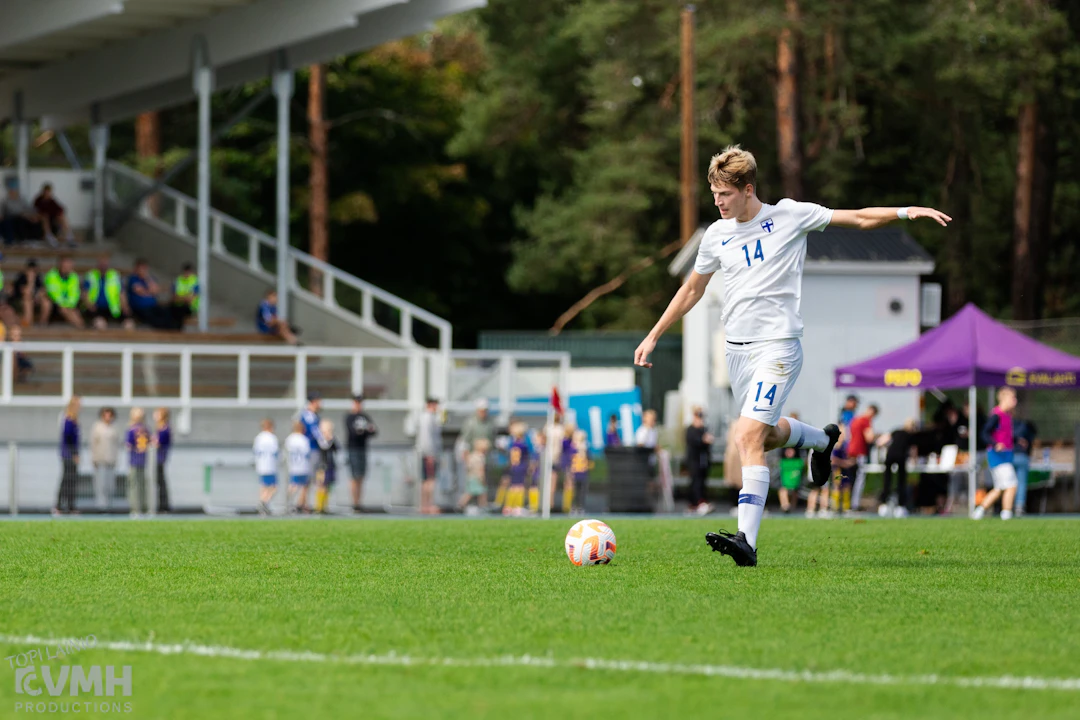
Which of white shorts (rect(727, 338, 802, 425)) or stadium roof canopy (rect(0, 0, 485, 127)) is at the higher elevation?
stadium roof canopy (rect(0, 0, 485, 127))

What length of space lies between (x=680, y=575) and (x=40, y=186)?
30990 mm

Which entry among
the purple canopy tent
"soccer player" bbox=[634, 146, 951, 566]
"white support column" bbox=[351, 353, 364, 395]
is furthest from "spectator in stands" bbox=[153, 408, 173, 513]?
"soccer player" bbox=[634, 146, 951, 566]

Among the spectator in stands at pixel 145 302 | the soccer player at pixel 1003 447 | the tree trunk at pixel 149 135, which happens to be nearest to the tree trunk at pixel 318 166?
the tree trunk at pixel 149 135

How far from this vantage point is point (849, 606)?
8.09m

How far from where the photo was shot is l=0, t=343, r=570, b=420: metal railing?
27.5 meters

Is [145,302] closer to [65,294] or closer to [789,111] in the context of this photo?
[65,294]

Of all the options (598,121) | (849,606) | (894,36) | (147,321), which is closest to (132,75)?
(147,321)

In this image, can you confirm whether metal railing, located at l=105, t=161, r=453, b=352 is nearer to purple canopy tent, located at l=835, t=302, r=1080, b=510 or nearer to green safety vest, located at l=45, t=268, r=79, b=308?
green safety vest, located at l=45, t=268, r=79, b=308

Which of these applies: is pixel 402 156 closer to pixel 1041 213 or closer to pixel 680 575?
pixel 1041 213

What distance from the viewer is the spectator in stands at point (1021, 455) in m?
25.2

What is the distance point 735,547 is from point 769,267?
1.68 metres

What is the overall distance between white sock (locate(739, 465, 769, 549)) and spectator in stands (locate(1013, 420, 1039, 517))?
51.7 ft

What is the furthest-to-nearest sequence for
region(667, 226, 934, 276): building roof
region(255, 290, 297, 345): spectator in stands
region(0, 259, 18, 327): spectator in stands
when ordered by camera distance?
1. region(667, 226, 934, 276): building roof
2. region(255, 290, 297, 345): spectator in stands
3. region(0, 259, 18, 327): spectator in stands

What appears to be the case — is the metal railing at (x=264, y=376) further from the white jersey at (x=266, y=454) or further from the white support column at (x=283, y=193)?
the white support column at (x=283, y=193)
